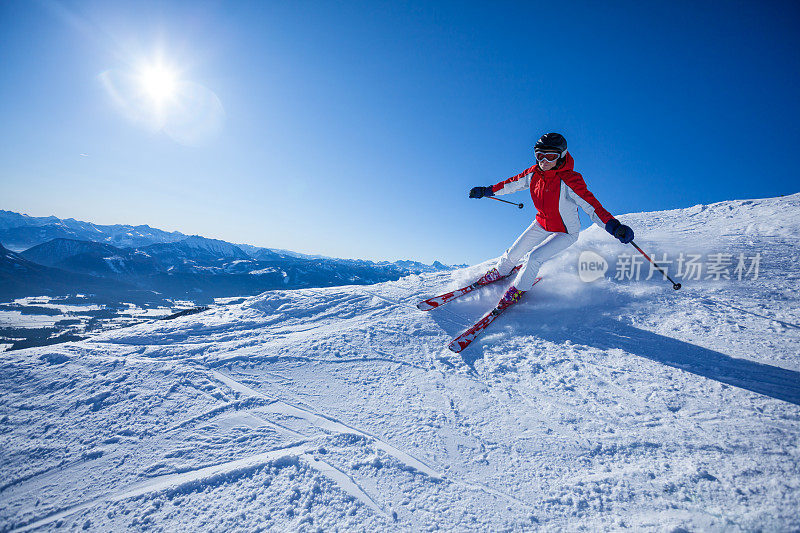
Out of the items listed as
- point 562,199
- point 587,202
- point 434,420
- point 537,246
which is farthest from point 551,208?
point 434,420

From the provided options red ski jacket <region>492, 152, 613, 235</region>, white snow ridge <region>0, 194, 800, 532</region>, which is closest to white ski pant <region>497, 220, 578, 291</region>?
red ski jacket <region>492, 152, 613, 235</region>

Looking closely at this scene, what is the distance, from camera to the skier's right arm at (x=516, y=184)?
629 centimetres

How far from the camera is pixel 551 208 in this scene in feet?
18.7

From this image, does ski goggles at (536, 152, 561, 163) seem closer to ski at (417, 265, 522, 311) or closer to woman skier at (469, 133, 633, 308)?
woman skier at (469, 133, 633, 308)

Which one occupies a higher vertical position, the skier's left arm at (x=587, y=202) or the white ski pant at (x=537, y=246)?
the skier's left arm at (x=587, y=202)

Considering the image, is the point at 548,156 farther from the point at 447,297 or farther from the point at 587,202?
the point at 447,297

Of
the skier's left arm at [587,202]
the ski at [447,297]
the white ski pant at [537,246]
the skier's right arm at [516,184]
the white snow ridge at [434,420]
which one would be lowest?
the white snow ridge at [434,420]

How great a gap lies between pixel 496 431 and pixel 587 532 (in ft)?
3.82

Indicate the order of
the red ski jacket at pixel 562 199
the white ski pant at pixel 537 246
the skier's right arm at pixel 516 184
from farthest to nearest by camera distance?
1. the skier's right arm at pixel 516 184
2. the white ski pant at pixel 537 246
3. the red ski jacket at pixel 562 199

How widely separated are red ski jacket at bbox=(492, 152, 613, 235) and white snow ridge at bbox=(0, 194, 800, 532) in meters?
1.64

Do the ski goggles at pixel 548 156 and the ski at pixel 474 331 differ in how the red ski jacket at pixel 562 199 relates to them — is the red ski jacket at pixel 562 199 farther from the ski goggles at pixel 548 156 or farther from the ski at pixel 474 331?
the ski at pixel 474 331

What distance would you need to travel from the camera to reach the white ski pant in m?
5.78

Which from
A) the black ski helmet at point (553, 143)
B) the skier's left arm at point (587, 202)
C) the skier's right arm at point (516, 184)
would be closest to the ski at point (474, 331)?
the skier's left arm at point (587, 202)

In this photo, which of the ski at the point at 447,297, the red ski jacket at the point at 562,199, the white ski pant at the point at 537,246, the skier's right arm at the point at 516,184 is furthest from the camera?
the ski at the point at 447,297
